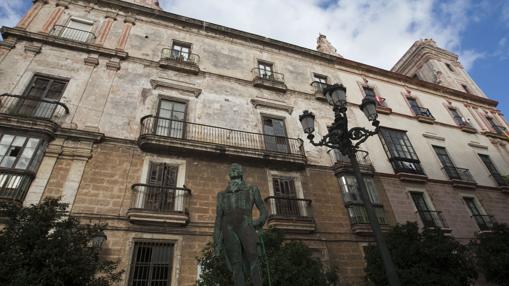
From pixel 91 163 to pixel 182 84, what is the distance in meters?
4.95

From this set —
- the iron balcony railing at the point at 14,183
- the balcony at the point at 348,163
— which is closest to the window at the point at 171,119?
the iron balcony railing at the point at 14,183

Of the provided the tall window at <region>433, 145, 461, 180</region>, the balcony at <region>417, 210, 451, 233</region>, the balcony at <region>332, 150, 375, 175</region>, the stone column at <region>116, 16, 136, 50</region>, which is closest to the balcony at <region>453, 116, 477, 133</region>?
the tall window at <region>433, 145, 461, 180</region>

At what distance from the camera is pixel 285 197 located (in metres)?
9.44

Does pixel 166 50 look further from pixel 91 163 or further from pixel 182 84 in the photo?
pixel 91 163

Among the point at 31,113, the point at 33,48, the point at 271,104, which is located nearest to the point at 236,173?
the point at 31,113

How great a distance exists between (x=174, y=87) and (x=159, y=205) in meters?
5.31

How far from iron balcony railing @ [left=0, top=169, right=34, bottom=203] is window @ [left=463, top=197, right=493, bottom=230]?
54.9ft

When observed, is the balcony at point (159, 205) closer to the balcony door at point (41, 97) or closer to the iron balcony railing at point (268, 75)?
the balcony door at point (41, 97)

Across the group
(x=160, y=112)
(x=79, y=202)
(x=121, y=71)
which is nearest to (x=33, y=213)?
(x=79, y=202)

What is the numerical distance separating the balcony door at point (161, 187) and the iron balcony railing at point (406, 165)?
9671 mm

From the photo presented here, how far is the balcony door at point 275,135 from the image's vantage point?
11.3 metres

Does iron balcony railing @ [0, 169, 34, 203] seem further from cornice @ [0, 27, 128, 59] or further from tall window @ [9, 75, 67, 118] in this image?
cornice @ [0, 27, 128, 59]

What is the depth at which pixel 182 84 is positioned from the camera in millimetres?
11773

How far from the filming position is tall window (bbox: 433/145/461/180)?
13.7 m
